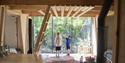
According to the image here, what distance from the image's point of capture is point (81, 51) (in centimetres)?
1206

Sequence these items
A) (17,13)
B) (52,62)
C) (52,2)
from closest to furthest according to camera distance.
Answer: (52,2) → (17,13) → (52,62)

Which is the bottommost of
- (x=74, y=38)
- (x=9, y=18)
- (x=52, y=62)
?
(x=52, y=62)

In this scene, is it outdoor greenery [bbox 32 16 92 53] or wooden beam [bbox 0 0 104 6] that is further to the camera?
outdoor greenery [bbox 32 16 92 53]

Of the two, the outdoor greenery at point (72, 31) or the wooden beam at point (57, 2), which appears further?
the outdoor greenery at point (72, 31)

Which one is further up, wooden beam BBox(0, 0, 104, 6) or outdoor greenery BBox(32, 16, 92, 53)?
wooden beam BBox(0, 0, 104, 6)

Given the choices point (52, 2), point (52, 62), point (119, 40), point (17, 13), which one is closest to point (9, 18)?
point (17, 13)

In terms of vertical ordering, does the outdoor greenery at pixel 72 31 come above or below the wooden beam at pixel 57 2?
below

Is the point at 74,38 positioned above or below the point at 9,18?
below

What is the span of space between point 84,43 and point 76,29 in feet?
3.06

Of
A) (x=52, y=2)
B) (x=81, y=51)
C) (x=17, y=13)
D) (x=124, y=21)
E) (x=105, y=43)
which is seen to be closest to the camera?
(x=124, y=21)

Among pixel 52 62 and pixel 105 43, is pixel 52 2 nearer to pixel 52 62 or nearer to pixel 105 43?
pixel 105 43

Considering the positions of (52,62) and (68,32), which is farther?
(68,32)

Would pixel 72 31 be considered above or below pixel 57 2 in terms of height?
below

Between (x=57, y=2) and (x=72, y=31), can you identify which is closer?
(x=57, y=2)
